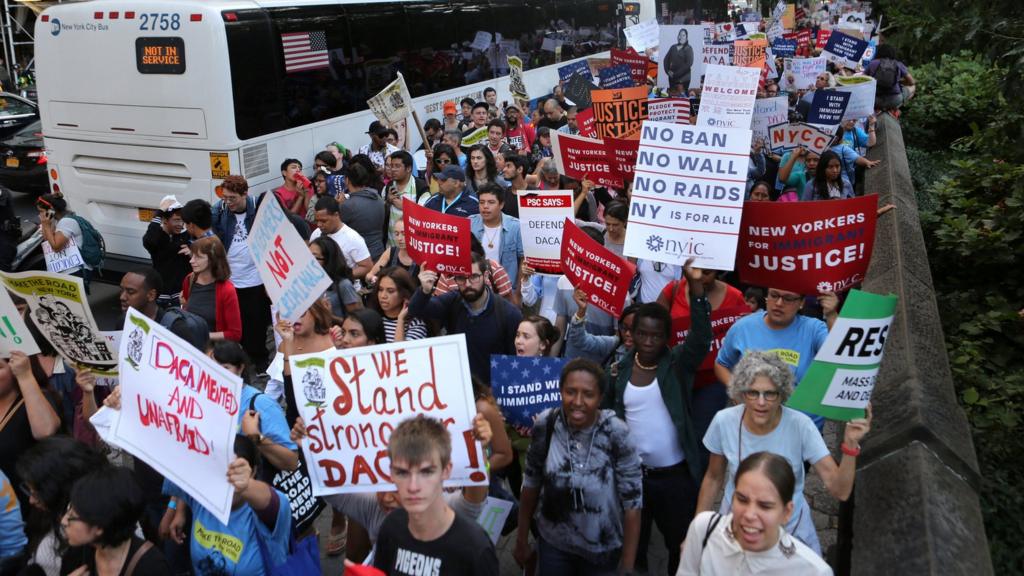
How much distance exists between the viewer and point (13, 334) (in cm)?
519

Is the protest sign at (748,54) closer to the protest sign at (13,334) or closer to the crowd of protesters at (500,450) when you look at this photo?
the crowd of protesters at (500,450)

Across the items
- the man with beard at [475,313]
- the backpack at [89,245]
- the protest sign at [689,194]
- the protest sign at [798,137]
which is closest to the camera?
the protest sign at [689,194]

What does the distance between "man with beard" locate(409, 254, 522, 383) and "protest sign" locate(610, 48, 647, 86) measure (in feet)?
33.5

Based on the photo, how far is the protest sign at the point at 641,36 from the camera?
18.3m

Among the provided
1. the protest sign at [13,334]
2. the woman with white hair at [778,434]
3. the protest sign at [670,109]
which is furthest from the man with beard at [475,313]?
the protest sign at [670,109]

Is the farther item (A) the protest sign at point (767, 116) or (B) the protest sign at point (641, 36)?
(B) the protest sign at point (641, 36)

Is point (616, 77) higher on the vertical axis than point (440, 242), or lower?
lower

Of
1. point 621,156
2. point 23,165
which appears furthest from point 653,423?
point 23,165

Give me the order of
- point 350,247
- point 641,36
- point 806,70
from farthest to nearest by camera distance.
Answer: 1. point 641,36
2. point 806,70
3. point 350,247

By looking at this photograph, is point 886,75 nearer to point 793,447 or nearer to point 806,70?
point 806,70

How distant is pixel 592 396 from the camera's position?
14.5 feet

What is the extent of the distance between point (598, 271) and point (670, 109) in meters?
5.48

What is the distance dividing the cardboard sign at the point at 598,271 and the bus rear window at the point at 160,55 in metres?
6.21

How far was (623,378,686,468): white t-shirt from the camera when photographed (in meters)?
4.97
